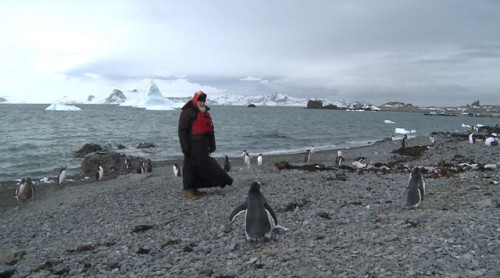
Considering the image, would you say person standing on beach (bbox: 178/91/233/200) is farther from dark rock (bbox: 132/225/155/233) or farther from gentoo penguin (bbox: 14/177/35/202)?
gentoo penguin (bbox: 14/177/35/202)

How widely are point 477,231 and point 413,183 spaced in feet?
8.26

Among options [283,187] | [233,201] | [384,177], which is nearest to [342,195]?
[283,187]

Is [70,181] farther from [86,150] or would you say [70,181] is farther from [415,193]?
[415,193]

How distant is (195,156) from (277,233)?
3498 mm

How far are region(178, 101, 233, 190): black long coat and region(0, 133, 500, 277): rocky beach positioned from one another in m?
0.46

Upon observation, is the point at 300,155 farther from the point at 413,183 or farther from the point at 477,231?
the point at 477,231

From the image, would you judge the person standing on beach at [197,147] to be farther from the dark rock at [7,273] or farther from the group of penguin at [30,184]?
the group of penguin at [30,184]

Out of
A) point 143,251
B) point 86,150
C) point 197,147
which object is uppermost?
point 197,147

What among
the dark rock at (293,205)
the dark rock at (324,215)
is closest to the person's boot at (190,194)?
the dark rock at (293,205)

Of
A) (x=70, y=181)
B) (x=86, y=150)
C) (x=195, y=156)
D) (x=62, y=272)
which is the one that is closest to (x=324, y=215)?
(x=195, y=156)

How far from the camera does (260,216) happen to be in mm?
5551

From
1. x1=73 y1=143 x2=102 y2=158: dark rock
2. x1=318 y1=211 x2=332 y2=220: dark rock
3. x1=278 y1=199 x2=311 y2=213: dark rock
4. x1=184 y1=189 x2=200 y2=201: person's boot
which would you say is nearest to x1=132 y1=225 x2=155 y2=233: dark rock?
x1=184 y1=189 x2=200 y2=201: person's boot

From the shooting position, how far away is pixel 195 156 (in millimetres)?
8719

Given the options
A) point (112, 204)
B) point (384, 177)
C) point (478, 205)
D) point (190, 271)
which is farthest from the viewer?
point (384, 177)
